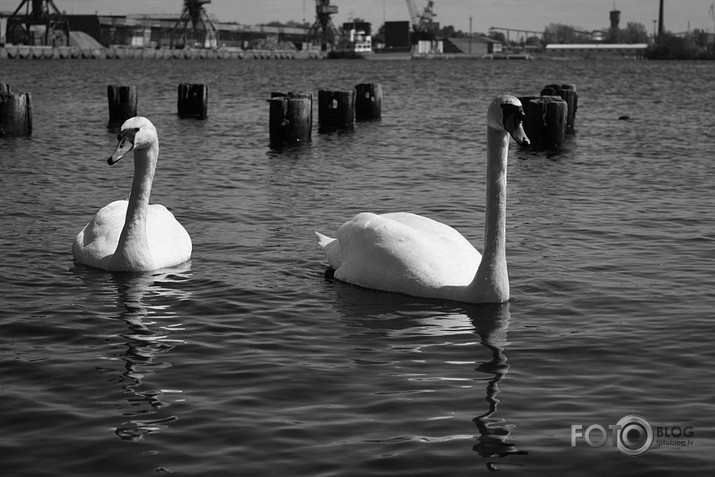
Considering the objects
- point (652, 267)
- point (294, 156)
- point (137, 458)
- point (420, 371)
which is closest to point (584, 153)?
point (294, 156)

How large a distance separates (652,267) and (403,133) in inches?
667

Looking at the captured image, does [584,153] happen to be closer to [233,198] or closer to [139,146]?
[233,198]

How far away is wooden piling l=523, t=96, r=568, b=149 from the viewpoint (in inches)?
853

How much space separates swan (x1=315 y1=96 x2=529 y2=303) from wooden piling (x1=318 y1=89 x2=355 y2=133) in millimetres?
16951

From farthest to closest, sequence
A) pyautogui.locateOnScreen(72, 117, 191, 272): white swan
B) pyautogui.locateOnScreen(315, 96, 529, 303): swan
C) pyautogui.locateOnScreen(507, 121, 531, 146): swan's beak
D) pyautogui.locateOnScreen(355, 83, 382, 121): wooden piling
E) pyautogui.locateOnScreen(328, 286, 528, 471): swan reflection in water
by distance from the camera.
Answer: pyautogui.locateOnScreen(355, 83, 382, 121): wooden piling, pyautogui.locateOnScreen(72, 117, 191, 272): white swan, pyautogui.locateOnScreen(315, 96, 529, 303): swan, pyautogui.locateOnScreen(507, 121, 531, 146): swan's beak, pyautogui.locateOnScreen(328, 286, 528, 471): swan reflection in water

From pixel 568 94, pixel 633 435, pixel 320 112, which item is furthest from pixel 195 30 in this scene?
pixel 633 435

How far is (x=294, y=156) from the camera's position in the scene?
68.5 ft

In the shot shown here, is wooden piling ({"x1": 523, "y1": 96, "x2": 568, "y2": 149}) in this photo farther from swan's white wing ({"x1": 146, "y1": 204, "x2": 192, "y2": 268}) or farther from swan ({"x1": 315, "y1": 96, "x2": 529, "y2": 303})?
swan ({"x1": 315, "y1": 96, "x2": 529, "y2": 303})

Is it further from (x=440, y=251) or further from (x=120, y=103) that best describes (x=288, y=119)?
(x=440, y=251)

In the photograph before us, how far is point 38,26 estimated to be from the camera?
146000 mm

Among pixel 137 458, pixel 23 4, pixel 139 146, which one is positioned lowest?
pixel 137 458

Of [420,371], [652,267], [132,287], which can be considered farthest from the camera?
[652,267]

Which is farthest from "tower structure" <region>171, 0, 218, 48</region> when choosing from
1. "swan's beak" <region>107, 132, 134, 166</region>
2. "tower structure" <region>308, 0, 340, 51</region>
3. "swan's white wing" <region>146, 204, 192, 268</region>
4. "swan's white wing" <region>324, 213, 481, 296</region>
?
"swan's white wing" <region>324, 213, 481, 296</region>

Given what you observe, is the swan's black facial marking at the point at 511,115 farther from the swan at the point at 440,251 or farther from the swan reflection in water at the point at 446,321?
the swan reflection in water at the point at 446,321
